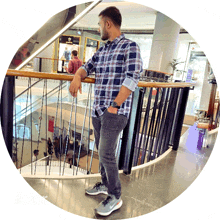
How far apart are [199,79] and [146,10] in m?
5.73

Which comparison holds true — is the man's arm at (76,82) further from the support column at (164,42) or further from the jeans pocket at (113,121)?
the support column at (164,42)

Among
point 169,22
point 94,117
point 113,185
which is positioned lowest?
point 113,185

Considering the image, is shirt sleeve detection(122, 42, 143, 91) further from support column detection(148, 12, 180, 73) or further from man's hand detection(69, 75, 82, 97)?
support column detection(148, 12, 180, 73)

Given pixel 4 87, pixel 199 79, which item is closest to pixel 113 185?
pixel 4 87

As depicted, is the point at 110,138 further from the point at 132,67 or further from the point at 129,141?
the point at 129,141

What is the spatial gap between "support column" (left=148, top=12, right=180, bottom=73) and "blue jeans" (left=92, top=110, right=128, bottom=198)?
322 inches

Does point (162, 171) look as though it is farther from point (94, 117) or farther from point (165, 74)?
point (165, 74)

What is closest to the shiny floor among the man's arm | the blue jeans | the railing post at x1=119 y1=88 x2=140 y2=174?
the railing post at x1=119 y1=88 x2=140 y2=174

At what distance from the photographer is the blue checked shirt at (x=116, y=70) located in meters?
1.25

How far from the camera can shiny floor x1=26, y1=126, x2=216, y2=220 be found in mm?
1622

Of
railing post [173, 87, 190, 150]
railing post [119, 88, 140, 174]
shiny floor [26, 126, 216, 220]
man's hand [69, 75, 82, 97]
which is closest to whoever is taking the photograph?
man's hand [69, 75, 82, 97]

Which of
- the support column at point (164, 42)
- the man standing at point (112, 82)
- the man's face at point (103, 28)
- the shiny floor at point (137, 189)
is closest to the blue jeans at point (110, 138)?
the man standing at point (112, 82)

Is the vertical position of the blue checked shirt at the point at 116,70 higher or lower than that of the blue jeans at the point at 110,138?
higher

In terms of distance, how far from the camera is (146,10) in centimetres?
868
